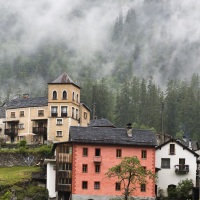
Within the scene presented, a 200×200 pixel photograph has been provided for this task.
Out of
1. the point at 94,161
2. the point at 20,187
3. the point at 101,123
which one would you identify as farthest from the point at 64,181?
the point at 101,123

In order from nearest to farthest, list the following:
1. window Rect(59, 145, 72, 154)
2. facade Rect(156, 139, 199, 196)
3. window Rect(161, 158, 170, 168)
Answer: window Rect(59, 145, 72, 154)
facade Rect(156, 139, 199, 196)
window Rect(161, 158, 170, 168)

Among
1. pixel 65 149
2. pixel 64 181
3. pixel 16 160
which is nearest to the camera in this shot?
pixel 64 181

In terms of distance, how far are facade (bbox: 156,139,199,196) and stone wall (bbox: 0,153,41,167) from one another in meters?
18.8

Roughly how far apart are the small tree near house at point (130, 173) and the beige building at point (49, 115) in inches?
A: 1144

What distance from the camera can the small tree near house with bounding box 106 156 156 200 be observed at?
67125 millimetres

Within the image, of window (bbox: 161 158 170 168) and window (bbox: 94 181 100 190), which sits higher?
window (bbox: 161 158 170 168)

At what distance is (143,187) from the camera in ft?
239

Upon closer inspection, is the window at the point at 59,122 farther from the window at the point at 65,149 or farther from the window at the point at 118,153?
the window at the point at 118,153

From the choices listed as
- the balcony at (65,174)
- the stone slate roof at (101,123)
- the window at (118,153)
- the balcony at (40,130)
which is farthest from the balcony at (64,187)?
the balcony at (40,130)

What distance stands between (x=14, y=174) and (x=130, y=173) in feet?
57.2

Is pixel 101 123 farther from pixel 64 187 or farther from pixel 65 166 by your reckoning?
pixel 64 187

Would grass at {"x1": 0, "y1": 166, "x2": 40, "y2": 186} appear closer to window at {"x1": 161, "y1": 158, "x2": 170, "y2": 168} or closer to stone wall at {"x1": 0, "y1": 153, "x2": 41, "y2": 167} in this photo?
stone wall at {"x1": 0, "y1": 153, "x2": 41, "y2": 167}

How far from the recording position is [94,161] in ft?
238

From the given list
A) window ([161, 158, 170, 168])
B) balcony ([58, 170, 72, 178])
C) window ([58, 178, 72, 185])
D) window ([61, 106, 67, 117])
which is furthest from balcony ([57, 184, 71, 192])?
window ([61, 106, 67, 117])
